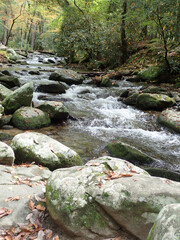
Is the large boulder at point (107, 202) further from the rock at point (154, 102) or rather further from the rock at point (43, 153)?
the rock at point (154, 102)

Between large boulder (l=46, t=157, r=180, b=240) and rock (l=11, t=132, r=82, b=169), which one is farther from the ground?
large boulder (l=46, t=157, r=180, b=240)

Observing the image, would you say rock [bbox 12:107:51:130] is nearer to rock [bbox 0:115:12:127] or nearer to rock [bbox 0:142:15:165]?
rock [bbox 0:115:12:127]

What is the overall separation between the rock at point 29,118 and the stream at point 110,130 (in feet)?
0.77

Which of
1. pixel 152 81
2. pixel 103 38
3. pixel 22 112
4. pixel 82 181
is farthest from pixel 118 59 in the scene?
pixel 82 181

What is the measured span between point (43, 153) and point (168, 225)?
3.09 meters

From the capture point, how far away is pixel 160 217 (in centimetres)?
151

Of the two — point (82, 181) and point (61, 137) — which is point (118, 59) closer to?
point (61, 137)

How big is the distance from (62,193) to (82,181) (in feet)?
0.93

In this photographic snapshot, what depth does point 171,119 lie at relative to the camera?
7.18m

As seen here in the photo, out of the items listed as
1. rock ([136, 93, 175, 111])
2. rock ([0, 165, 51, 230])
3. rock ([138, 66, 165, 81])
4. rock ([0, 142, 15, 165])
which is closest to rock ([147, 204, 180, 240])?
rock ([0, 165, 51, 230])

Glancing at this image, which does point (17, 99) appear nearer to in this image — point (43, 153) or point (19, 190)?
point (43, 153)

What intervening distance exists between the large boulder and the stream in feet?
7.99

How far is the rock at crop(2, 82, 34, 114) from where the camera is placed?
668 centimetres

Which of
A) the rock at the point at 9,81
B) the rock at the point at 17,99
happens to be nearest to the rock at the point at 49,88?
the rock at the point at 9,81
